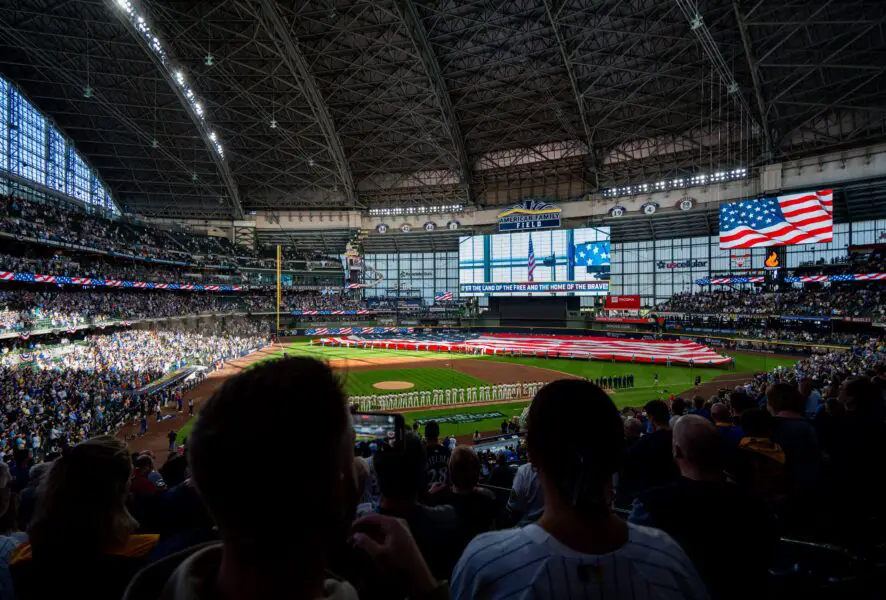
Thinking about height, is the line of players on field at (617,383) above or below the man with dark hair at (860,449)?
below

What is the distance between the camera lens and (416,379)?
3378cm

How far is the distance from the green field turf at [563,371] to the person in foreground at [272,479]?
20.8 meters

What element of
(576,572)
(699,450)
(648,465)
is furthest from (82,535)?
(648,465)

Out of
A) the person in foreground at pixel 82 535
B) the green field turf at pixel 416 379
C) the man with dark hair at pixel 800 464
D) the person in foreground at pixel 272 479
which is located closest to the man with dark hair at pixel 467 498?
the person in foreground at pixel 82 535

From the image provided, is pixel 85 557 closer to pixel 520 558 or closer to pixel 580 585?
pixel 520 558

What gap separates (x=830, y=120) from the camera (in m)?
45.5

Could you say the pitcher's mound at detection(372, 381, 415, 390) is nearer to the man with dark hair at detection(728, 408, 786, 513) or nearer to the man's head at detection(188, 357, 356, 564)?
the man with dark hair at detection(728, 408, 786, 513)

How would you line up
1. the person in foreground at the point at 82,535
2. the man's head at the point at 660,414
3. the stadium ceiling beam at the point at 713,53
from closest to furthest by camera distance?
the person in foreground at the point at 82,535 < the man's head at the point at 660,414 < the stadium ceiling beam at the point at 713,53

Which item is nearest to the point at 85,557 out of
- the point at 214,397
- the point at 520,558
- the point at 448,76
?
the point at 214,397

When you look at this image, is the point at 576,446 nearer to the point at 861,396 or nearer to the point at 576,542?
the point at 576,542

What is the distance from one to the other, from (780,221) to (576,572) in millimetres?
46802

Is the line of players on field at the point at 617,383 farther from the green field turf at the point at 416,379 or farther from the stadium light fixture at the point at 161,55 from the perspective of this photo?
the stadium light fixture at the point at 161,55

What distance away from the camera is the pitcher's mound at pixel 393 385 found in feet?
101

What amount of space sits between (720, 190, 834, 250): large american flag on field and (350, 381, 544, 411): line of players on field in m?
24.7
